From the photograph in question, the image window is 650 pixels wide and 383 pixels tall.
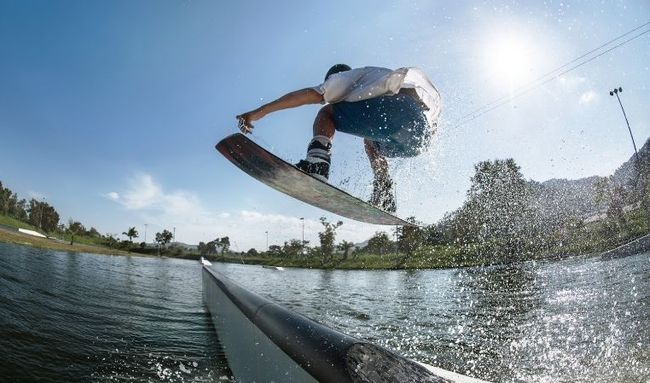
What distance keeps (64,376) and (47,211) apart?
142 m

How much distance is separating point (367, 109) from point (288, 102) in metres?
0.93

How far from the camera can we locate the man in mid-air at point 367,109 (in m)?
3.76

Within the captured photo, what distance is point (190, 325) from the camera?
5.48 m

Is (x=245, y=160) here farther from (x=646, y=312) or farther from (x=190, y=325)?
(x=646, y=312)

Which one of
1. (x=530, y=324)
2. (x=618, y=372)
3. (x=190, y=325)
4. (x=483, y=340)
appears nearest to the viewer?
(x=618, y=372)

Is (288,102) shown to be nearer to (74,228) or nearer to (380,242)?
(380,242)

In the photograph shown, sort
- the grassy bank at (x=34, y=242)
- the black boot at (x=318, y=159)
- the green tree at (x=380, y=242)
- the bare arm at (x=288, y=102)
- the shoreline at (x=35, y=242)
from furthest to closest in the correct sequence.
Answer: the green tree at (x=380, y=242)
the grassy bank at (x=34, y=242)
the shoreline at (x=35, y=242)
the black boot at (x=318, y=159)
the bare arm at (x=288, y=102)

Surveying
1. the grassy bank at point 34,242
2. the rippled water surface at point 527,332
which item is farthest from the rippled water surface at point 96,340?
the grassy bank at point 34,242

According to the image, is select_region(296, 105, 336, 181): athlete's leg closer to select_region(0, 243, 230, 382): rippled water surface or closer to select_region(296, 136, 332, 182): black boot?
select_region(296, 136, 332, 182): black boot

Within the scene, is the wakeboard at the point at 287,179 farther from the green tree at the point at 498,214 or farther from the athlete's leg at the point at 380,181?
the green tree at the point at 498,214

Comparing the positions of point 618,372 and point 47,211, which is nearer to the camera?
point 618,372

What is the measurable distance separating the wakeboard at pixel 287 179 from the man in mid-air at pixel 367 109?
190mm

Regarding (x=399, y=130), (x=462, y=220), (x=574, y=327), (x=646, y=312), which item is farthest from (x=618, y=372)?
(x=462, y=220)

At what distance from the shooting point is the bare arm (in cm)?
394
